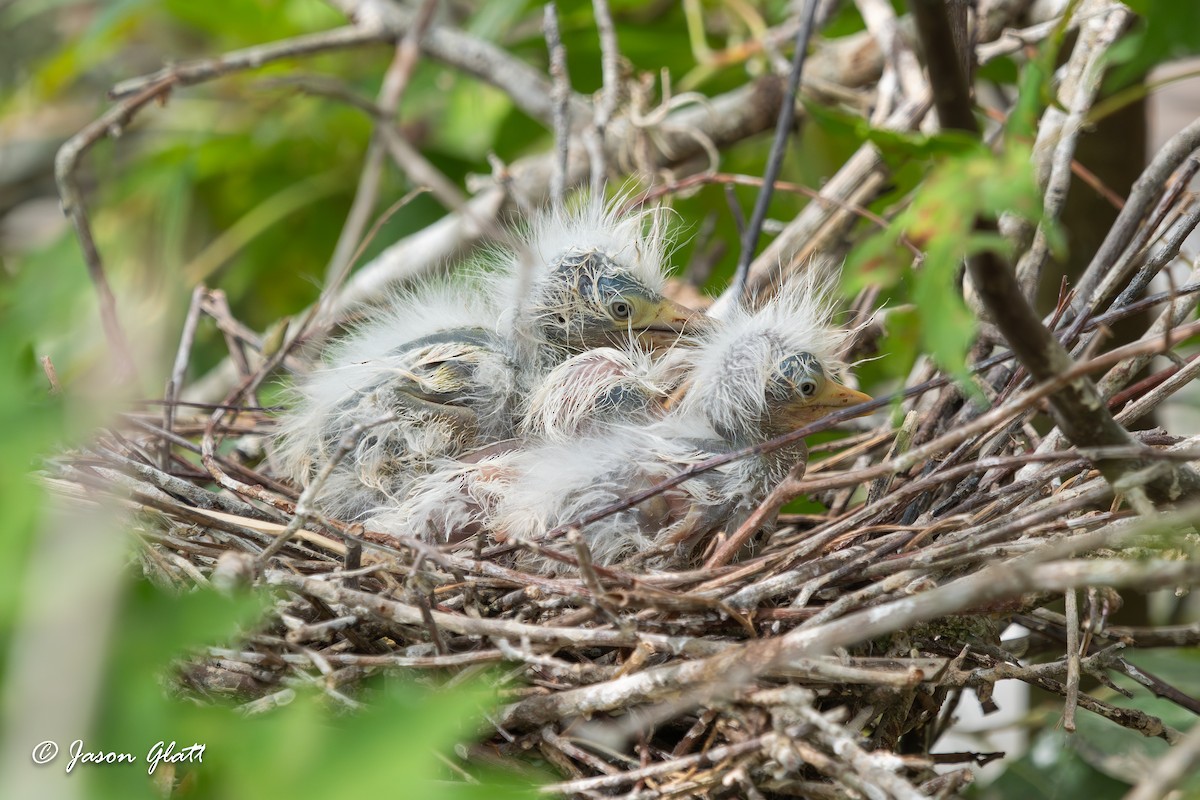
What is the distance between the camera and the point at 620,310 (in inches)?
61.3

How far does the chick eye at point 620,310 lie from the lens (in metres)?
1.55

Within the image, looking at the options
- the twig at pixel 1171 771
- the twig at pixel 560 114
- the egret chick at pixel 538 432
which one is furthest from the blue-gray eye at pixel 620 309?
the twig at pixel 1171 771

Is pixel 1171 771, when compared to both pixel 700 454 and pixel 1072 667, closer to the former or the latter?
pixel 1072 667

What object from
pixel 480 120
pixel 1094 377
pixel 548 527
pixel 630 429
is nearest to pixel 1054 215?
pixel 1094 377

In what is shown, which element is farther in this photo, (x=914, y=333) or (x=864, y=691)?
(x=864, y=691)

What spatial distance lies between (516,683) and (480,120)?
185cm

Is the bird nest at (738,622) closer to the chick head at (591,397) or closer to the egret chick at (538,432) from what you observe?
the egret chick at (538,432)

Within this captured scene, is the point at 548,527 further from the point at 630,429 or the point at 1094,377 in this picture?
the point at 1094,377

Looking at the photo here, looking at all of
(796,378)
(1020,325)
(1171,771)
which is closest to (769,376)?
(796,378)

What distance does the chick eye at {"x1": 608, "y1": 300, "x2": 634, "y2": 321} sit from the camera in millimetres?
1548

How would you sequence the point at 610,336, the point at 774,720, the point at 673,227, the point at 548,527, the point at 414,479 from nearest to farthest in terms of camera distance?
the point at 774,720 → the point at 548,527 → the point at 414,479 → the point at 610,336 → the point at 673,227

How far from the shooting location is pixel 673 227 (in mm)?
1736

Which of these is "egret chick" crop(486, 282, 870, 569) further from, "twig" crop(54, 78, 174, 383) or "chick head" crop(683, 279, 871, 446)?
"twig" crop(54, 78, 174, 383)

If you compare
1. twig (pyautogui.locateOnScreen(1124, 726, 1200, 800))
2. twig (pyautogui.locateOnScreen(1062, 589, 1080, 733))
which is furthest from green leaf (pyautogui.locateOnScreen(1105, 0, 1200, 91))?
twig (pyautogui.locateOnScreen(1124, 726, 1200, 800))
